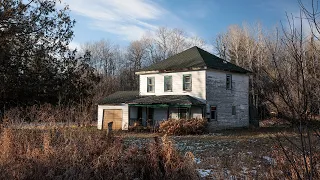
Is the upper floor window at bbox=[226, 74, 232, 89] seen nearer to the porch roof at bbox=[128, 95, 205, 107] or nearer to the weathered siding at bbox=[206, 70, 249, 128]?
the weathered siding at bbox=[206, 70, 249, 128]

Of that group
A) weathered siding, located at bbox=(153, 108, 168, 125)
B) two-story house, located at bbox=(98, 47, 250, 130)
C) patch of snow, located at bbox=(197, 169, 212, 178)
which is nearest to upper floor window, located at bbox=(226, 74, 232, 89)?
two-story house, located at bbox=(98, 47, 250, 130)

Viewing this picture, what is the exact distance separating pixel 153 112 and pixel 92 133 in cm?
2173

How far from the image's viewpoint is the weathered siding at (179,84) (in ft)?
92.2

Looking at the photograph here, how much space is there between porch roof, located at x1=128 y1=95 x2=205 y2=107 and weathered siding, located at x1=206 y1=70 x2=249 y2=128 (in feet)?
5.41

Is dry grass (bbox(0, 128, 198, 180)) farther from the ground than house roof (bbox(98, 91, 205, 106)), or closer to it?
closer to it

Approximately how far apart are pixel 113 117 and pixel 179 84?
757 cm

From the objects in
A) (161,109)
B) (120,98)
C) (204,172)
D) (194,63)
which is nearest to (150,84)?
(161,109)

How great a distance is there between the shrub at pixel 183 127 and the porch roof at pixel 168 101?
1.72 metres

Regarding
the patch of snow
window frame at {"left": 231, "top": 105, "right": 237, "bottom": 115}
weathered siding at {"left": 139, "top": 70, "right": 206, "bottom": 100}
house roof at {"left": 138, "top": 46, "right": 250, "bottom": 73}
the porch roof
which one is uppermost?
house roof at {"left": 138, "top": 46, "right": 250, "bottom": 73}

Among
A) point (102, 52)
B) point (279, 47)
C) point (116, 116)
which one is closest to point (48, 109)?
point (279, 47)

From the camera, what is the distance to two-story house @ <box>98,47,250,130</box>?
92.0 feet

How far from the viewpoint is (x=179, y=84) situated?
29406mm

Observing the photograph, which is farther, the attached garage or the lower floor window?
the attached garage

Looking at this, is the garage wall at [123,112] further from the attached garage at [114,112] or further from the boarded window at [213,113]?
the boarded window at [213,113]
